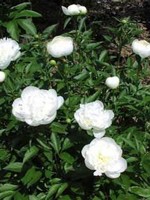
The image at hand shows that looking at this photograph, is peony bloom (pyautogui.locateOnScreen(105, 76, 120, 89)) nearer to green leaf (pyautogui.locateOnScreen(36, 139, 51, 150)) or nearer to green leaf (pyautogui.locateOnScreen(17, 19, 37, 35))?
green leaf (pyautogui.locateOnScreen(36, 139, 51, 150))

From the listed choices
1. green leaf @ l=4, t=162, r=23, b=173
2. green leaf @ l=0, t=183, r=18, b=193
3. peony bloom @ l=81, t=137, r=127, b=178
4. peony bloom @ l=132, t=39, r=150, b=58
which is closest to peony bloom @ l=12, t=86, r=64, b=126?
peony bloom @ l=81, t=137, r=127, b=178

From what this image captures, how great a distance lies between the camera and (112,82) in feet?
9.16

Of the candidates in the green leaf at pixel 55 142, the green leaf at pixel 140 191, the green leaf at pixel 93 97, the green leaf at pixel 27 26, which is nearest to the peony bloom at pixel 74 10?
the green leaf at pixel 27 26

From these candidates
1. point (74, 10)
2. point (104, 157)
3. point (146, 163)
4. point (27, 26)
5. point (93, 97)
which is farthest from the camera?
point (27, 26)

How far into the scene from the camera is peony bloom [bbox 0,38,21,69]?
9.12ft

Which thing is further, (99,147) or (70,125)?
(70,125)

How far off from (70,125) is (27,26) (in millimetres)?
873

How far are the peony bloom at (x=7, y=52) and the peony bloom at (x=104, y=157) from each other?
2.06 ft

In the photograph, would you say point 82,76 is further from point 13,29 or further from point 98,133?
point 13,29

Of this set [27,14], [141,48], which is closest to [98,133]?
[141,48]

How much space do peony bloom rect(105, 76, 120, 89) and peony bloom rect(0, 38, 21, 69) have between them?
1.63 ft

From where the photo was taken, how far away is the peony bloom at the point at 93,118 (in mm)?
2549

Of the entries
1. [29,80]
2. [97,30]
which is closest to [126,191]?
[29,80]

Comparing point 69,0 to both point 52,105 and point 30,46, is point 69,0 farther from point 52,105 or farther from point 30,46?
point 52,105
